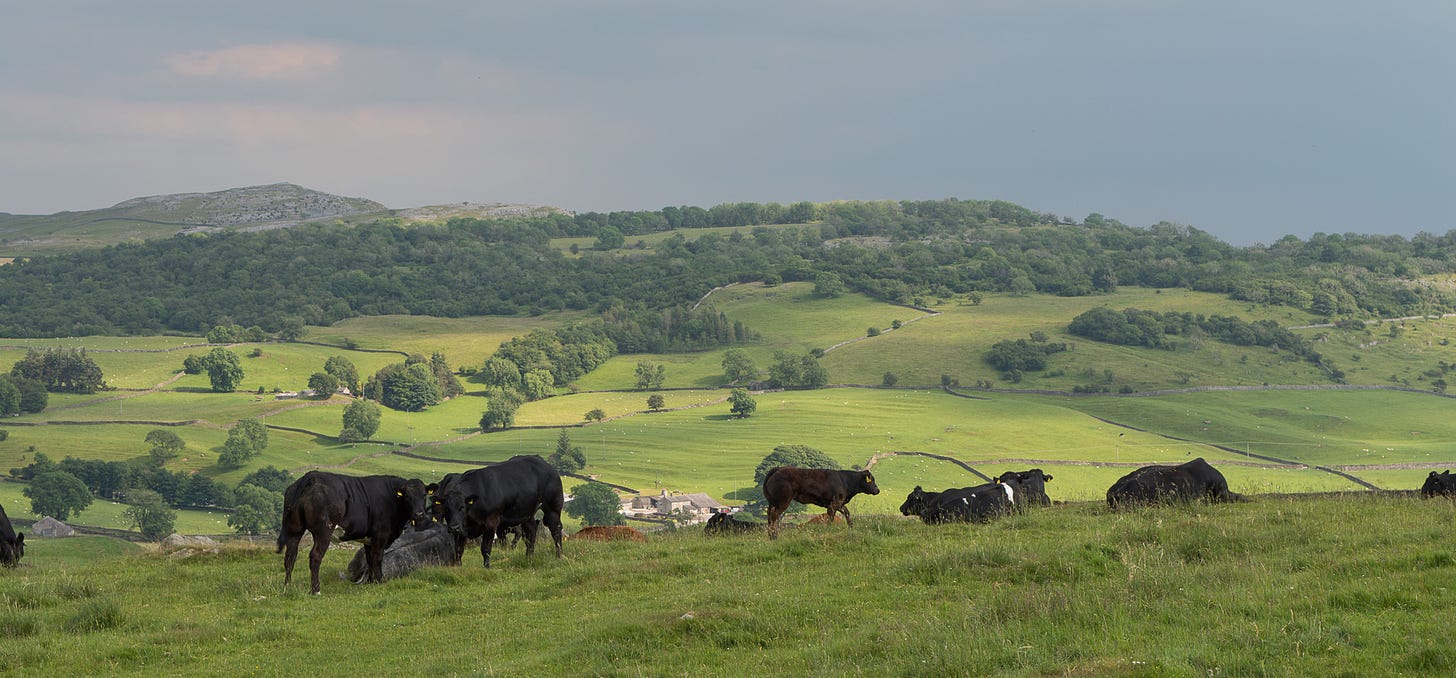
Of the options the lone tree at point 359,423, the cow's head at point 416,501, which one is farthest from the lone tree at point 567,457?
the cow's head at point 416,501

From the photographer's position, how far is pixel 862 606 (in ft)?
46.9

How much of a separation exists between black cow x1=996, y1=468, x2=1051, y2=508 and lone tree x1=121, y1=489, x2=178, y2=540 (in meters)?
109

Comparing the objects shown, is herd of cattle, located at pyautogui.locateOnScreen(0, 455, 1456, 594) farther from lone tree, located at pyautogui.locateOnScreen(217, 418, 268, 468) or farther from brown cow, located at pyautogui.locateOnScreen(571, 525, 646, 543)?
lone tree, located at pyautogui.locateOnScreen(217, 418, 268, 468)

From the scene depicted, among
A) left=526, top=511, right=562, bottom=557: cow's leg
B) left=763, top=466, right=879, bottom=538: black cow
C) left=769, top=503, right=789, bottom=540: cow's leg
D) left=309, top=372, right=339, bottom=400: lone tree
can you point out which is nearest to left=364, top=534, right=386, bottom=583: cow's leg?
left=526, top=511, right=562, bottom=557: cow's leg

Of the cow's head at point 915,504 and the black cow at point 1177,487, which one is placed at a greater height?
the black cow at point 1177,487

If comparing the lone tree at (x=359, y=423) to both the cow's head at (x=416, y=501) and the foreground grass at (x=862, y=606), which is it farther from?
the cow's head at (x=416, y=501)

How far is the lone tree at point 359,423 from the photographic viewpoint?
542ft

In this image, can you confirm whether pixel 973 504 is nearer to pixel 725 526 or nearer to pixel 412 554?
pixel 725 526

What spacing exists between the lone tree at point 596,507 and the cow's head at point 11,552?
8868 cm

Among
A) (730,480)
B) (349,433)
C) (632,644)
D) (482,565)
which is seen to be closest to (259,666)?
(632,644)

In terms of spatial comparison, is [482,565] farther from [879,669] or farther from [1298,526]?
[1298,526]

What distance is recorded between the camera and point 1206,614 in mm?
11438

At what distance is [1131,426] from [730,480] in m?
62.6

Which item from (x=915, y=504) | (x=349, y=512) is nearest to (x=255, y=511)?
(x=915, y=504)
